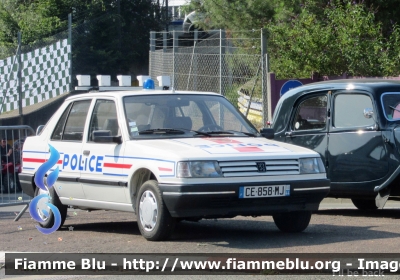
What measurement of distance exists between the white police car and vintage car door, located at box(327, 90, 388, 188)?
1817 millimetres

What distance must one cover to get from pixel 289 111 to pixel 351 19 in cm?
697

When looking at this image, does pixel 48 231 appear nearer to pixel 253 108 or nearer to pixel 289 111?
pixel 289 111

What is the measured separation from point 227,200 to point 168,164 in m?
0.66

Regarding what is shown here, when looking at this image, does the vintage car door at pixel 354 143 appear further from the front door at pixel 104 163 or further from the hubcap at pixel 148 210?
the hubcap at pixel 148 210

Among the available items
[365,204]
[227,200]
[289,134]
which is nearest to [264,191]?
[227,200]

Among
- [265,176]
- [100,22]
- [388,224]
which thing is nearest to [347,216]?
[388,224]

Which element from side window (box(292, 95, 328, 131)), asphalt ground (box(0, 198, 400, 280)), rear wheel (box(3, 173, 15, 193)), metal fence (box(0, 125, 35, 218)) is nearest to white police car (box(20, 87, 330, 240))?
asphalt ground (box(0, 198, 400, 280))

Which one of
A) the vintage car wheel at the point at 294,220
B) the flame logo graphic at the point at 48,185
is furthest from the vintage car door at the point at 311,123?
the flame logo graphic at the point at 48,185

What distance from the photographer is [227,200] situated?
7.62 meters

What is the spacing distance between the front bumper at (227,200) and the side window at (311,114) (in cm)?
299

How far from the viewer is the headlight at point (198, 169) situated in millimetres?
7496

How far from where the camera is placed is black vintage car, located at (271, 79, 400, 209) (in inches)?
392

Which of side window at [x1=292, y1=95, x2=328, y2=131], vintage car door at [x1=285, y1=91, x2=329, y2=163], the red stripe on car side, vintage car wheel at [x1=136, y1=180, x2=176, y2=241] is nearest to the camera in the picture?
vintage car wheel at [x1=136, y1=180, x2=176, y2=241]

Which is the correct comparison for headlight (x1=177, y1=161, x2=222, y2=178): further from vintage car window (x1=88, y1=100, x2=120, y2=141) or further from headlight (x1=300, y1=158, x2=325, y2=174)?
vintage car window (x1=88, y1=100, x2=120, y2=141)
